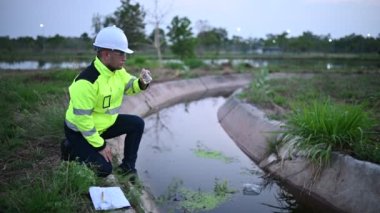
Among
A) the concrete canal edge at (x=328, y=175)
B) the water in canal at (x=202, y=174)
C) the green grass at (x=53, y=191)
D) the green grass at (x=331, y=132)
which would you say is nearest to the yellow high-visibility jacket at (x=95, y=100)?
the green grass at (x=53, y=191)

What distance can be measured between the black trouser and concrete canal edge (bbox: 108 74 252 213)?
25cm

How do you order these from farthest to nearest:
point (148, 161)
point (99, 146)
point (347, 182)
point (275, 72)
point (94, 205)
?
point (275, 72) → point (148, 161) → point (347, 182) → point (99, 146) → point (94, 205)

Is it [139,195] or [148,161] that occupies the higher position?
[139,195]

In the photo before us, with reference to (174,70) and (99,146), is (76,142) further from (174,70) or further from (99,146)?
(174,70)

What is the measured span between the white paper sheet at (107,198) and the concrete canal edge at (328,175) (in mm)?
2691

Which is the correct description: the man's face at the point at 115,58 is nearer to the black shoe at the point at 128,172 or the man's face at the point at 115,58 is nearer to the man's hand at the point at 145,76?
the man's hand at the point at 145,76

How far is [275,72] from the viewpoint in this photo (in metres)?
24.1

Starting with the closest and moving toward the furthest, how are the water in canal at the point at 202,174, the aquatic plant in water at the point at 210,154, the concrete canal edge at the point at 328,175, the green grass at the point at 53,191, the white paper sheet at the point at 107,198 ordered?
1. the green grass at the point at 53,191
2. the white paper sheet at the point at 107,198
3. the concrete canal edge at the point at 328,175
4. the water in canal at the point at 202,174
5. the aquatic plant in water at the point at 210,154

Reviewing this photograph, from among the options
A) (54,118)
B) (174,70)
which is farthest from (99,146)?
(174,70)

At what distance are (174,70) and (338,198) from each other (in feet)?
52.5

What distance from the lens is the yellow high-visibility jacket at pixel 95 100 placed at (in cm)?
396

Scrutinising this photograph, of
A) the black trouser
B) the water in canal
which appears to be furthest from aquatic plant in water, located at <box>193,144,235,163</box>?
the black trouser

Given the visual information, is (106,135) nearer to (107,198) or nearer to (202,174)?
(107,198)

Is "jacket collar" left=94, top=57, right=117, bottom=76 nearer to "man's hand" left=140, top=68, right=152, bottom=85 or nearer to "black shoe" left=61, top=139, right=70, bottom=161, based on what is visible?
"man's hand" left=140, top=68, right=152, bottom=85
